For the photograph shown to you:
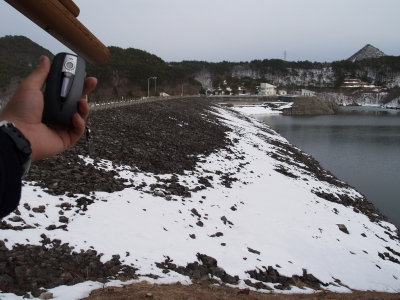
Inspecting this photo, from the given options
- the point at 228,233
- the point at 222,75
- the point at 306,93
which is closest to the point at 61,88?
the point at 228,233

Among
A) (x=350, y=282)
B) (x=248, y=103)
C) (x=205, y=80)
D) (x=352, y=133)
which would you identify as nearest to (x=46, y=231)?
(x=350, y=282)

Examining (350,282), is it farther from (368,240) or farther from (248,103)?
(248,103)

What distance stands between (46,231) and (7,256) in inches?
50.2

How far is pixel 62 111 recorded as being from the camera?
6.63ft

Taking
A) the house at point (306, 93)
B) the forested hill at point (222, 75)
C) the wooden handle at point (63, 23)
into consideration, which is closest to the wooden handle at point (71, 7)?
the wooden handle at point (63, 23)

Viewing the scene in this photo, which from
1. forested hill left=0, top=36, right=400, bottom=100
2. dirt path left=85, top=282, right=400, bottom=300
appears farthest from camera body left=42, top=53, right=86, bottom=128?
forested hill left=0, top=36, right=400, bottom=100

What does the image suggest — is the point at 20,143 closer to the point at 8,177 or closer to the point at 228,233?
the point at 8,177

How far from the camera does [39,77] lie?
2.03 m

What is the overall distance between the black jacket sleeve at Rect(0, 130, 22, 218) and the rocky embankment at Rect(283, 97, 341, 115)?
87909 millimetres

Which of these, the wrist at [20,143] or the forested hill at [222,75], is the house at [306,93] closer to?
the forested hill at [222,75]

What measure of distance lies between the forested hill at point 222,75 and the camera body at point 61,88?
4750 cm

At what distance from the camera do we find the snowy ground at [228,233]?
21.3 feet

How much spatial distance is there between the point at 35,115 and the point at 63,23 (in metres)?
0.58

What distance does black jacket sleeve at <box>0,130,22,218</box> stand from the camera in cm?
155
